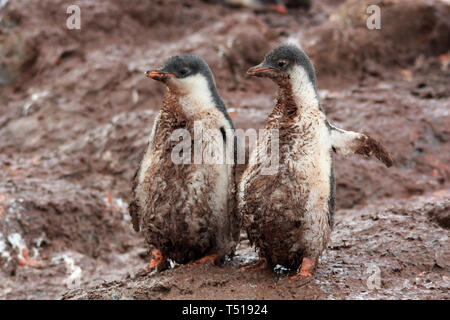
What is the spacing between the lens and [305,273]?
11.3ft

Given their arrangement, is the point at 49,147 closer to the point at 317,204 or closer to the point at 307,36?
the point at 307,36

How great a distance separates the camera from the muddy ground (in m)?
3.71

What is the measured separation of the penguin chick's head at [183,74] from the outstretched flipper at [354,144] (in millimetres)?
929

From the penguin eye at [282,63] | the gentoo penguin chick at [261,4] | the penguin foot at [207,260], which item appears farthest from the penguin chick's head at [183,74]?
the gentoo penguin chick at [261,4]

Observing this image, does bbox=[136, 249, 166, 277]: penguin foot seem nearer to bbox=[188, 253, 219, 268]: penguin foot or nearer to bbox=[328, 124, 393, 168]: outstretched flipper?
bbox=[188, 253, 219, 268]: penguin foot

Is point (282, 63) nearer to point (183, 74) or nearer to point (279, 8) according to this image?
point (183, 74)

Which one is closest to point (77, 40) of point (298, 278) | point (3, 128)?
point (3, 128)

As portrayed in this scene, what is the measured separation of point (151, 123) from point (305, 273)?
3807 mm

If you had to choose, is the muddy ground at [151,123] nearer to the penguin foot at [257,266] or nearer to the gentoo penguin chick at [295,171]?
the penguin foot at [257,266]

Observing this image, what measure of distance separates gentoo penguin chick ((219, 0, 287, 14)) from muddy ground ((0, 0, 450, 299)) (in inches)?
8.4

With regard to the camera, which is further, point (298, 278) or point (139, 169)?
point (139, 169)

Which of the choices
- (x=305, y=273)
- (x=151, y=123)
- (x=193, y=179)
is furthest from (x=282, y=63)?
(x=151, y=123)

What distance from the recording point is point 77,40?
877 cm
